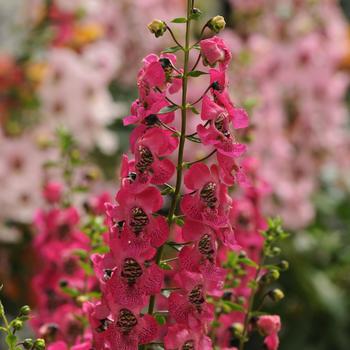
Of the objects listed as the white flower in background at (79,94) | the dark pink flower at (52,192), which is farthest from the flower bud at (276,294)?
the white flower in background at (79,94)

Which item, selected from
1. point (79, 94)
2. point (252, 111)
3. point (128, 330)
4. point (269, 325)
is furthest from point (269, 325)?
point (79, 94)

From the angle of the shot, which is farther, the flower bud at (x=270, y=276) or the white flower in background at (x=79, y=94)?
the white flower in background at (x=79, y=94)

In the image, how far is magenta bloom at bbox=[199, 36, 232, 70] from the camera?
1.64 feet

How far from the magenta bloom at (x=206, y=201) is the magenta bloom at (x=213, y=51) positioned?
0.19 feet

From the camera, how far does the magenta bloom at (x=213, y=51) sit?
19.7 inches

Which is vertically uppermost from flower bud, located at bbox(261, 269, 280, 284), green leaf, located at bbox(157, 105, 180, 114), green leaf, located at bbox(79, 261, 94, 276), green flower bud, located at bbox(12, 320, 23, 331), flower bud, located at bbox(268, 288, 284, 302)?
green leaf, located at bbox(157, 105, 180, 114)

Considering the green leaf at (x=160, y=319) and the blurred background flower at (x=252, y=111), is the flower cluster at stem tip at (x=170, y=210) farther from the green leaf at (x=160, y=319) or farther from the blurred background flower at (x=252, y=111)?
the blurred background flower at (x=252, y=111)

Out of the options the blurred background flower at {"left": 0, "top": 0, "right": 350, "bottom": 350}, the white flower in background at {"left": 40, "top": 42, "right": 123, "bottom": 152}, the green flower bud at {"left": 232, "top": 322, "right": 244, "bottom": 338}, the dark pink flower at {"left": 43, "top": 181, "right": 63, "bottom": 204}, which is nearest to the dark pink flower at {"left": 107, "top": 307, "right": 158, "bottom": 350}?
the green flower bud at {"left": 232, "top": 322, "right": 244, "bottom": 338}

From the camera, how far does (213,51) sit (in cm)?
50

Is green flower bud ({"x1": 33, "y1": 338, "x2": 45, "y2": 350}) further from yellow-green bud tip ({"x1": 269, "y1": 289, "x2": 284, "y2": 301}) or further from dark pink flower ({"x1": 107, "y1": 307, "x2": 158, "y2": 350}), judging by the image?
yellow-green bud tip ({"x1": 269, "y1": 289, "x2": 284, "y2": 301})

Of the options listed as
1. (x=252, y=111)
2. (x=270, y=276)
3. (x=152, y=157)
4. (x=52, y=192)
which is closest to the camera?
(x=152, y=157)

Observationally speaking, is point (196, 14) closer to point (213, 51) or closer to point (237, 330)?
point (213, 51)

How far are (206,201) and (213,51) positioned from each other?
0.27ft

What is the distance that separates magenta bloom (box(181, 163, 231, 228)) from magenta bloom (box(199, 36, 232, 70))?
0.19 ft
